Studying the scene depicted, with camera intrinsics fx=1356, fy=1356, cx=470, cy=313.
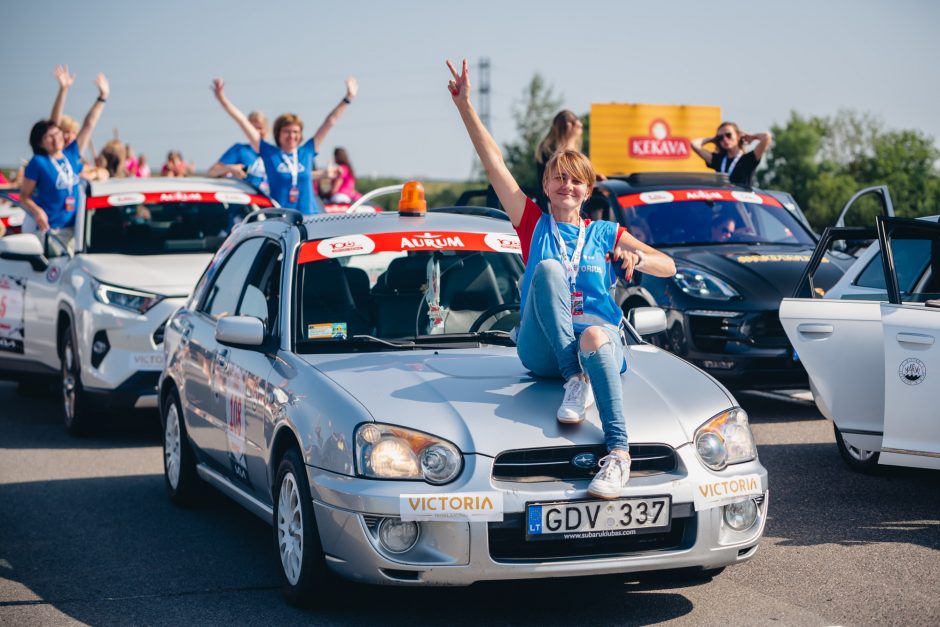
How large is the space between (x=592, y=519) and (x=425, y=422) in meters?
0.70

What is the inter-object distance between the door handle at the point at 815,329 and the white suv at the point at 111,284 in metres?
4.85

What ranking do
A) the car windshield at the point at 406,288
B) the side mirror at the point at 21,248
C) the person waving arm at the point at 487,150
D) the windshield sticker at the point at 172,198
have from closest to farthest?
the person waving arm at the point at 487,150
the car windshield at the point at 406,288
the side mirror at the point at 21,248
the windshield sticker at the point at 172,198

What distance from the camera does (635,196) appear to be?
38.3 ft

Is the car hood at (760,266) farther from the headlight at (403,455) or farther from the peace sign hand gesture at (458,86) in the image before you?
the headlight at (403,455)

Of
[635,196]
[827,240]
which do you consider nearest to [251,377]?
[827,240]

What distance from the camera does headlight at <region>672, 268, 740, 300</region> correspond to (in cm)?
1024

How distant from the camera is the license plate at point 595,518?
15.7ft

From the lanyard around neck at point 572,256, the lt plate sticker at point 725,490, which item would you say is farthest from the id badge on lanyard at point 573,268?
the lt plate sticker at point 725,490

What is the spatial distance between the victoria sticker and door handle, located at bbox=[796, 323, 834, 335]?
0.50 meters

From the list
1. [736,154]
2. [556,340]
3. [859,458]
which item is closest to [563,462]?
[556,340]

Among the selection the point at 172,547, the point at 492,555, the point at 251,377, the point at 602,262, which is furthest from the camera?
the point at 172,547

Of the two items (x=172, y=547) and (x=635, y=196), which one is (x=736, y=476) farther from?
(x=635, y=196)

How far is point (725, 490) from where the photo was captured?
16.5ft

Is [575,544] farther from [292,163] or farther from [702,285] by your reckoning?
[292,163]
